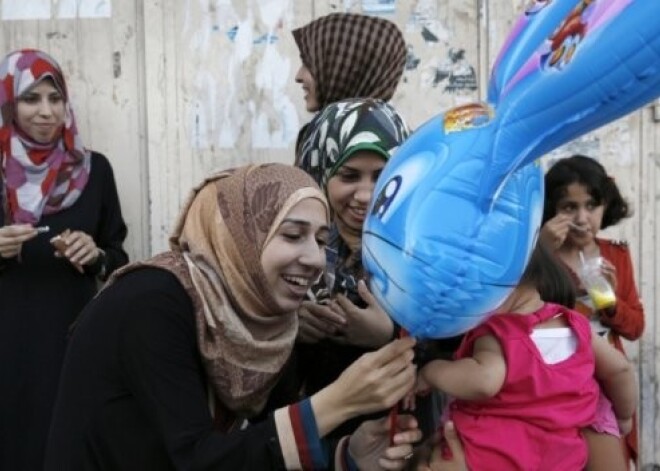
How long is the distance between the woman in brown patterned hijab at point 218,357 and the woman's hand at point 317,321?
0.59 ft

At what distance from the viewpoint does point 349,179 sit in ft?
7.78

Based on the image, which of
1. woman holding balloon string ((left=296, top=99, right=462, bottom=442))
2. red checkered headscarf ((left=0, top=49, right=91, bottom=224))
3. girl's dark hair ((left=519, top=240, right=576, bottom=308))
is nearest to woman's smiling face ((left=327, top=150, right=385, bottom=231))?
woman holding balloon string ((left=296, top=99, right=462, bottom=442))

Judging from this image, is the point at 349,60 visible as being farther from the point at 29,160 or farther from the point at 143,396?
the point at 29,160

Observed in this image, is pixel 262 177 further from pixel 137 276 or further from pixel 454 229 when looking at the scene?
pixel 454 229

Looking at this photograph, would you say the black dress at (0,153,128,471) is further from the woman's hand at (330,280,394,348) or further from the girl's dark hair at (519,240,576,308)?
the girl's dark hair at (519,240,576,308)

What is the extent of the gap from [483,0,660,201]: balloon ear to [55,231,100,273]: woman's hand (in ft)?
7.00

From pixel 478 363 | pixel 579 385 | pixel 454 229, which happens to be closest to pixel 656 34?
pixel 454 229

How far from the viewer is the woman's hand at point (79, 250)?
11.1 feet

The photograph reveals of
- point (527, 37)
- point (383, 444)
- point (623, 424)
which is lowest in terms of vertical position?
point (623, 424)

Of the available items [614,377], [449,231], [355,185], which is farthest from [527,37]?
[614,377]

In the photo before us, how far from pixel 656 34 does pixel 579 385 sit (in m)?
1.00

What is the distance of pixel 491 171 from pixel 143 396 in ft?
2.55

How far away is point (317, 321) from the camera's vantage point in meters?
2.28

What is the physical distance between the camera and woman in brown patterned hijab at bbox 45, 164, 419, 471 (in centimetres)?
178
